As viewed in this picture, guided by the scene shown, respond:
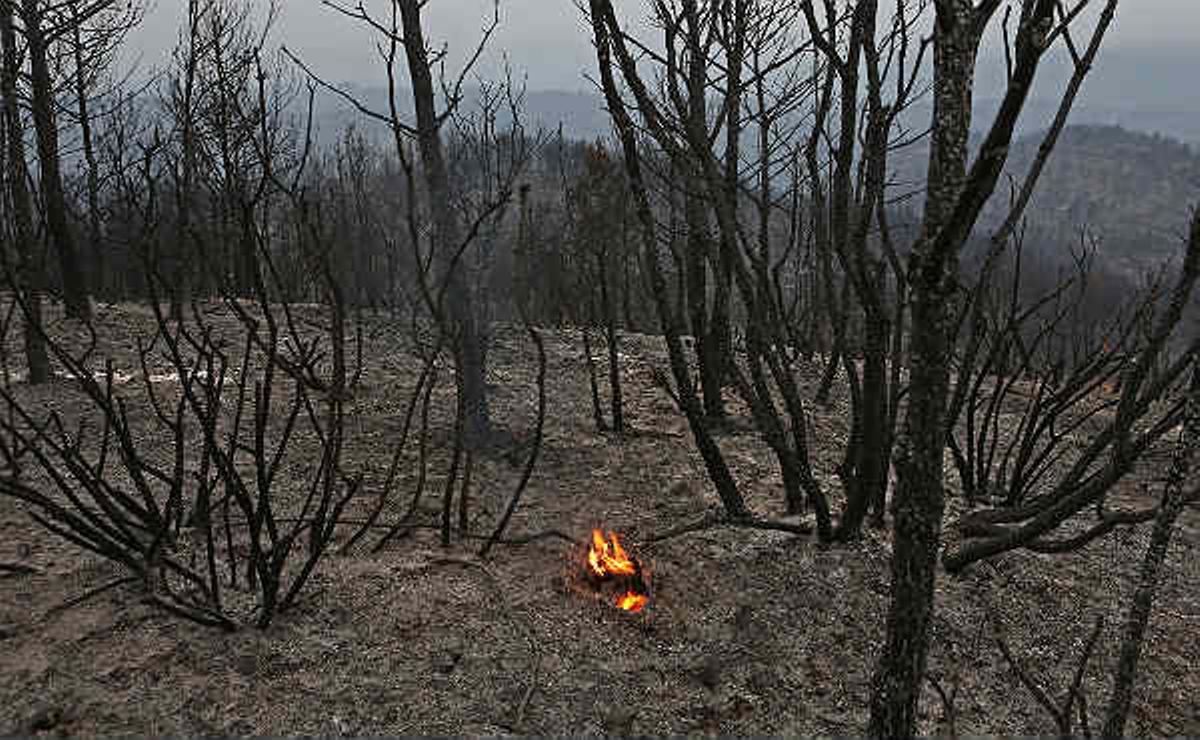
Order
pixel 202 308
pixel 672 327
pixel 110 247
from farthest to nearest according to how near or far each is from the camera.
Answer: pixel 110 247, pixel 202 308, pixel 672 327

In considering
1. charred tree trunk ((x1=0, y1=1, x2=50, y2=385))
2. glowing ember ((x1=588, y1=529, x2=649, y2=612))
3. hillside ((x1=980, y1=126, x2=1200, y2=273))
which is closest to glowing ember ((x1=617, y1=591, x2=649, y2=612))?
glowing ember ((x1=588, y1=529, x2=649, y2=612))

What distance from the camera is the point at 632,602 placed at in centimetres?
304

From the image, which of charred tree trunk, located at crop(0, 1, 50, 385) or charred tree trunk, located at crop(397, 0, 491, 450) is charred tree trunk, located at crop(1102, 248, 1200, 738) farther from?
charred tree trunk, located at crop(0, 1, 50, 385)

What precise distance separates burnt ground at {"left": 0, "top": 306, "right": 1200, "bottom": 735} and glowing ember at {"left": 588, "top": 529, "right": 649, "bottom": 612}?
0.06m

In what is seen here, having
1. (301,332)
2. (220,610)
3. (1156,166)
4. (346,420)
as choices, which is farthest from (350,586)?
(1156,166)

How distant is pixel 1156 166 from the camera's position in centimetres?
12012

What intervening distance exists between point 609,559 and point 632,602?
0.72ft

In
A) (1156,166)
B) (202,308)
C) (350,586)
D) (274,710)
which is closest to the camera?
(274,710)

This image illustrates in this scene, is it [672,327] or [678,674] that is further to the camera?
[672,327]

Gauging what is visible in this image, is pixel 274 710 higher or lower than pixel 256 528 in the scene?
lower

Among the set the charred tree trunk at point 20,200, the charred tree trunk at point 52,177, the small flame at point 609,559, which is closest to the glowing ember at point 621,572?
the small flame at point 609,559

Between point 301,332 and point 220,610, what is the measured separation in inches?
225

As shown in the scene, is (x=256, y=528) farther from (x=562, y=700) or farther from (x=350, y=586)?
Answer: (x=562, y=700)

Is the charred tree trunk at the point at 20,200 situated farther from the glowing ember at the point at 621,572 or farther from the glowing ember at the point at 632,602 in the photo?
the glowing ember at the point at 632,602
